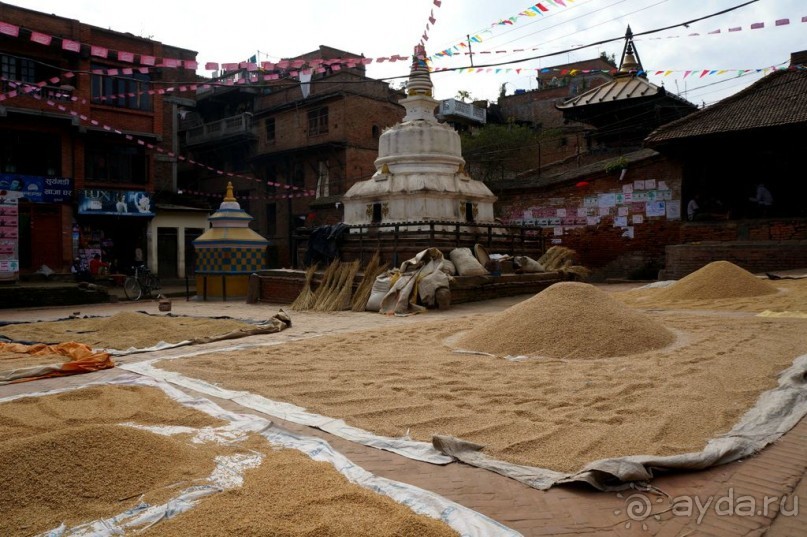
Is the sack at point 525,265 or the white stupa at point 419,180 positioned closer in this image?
the sack at point 525,265

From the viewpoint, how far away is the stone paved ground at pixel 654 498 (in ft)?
7.40

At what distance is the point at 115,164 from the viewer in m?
21.9

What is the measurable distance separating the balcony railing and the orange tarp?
25527mm

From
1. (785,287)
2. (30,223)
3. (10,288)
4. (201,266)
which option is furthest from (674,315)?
(30,223)

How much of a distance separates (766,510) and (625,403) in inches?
56.2

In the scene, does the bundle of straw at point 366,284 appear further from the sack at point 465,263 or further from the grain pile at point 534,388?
the grain pile at point 534,388

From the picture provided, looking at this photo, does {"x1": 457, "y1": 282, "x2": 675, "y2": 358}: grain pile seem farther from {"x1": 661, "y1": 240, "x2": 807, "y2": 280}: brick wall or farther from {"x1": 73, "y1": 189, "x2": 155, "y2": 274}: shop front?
{"x1": 73, "y1": 189, "x2": 155, "y2": 274}: shop front

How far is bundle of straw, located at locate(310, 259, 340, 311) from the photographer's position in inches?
464

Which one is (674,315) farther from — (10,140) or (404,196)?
(10,140)

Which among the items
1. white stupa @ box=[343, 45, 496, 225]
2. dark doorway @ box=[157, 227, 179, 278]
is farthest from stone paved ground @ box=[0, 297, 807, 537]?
→ dark doorway @ box=[157, 227, 179, 278]

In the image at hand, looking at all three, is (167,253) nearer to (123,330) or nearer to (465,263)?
(465,263)

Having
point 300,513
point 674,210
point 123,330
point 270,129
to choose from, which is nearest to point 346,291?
point 123,330

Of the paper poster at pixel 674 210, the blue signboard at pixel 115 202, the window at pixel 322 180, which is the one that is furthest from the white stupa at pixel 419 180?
the window at pixel 322 180

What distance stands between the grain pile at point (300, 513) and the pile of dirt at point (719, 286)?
8917 millimetres
